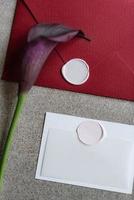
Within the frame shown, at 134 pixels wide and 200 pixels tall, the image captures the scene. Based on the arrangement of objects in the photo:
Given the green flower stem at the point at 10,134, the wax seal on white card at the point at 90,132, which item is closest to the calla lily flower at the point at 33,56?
the green flower stem at the point at 10,134

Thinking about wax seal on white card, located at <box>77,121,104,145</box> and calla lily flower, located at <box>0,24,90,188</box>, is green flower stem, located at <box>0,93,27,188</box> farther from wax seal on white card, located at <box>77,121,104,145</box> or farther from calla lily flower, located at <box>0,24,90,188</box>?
wax seal on white card, located at <box>77,121,104,145</box>

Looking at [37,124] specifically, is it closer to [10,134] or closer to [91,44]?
[10,134]

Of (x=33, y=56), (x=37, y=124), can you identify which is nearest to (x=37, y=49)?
(x=33, y=56)

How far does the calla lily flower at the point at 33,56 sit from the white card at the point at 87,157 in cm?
6

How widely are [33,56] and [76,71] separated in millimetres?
88

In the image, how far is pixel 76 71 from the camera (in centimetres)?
63

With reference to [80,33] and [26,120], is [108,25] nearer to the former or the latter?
[80,33]

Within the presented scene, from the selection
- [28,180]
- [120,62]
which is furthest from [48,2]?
[28,180]

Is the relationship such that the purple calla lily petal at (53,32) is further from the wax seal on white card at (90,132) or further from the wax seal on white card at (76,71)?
the wax seal on white card at (90,132)

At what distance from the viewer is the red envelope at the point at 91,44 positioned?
0.63 meters

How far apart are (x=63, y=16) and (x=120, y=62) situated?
133 mm

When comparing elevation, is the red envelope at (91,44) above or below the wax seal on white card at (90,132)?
above

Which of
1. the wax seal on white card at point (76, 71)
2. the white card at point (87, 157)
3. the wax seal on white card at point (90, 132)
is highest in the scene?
the wax seal on white card at point (76, 71)

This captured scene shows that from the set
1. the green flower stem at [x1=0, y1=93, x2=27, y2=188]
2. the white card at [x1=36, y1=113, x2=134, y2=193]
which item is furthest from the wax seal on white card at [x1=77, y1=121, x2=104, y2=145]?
the green flower stem at [x1=0, y1=93, x2=27, y2=188]
